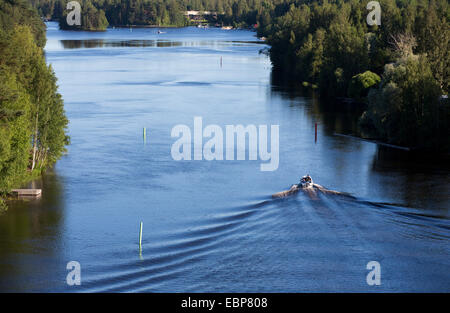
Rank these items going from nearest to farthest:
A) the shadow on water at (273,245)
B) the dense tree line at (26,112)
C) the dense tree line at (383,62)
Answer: the shadow on water at (273,245) → the dense tree line at (26,112) → the dense tree line at (383,62)

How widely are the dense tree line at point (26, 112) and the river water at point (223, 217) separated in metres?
1.51

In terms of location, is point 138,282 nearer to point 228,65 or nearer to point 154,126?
point 154,126

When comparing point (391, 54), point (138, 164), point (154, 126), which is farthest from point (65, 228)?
point (391, 54)

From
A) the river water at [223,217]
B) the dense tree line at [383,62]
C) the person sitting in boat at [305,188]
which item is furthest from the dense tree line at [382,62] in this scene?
the person sitting in boat at [305,188]

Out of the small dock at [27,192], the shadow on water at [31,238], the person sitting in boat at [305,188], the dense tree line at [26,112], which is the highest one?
the dense tree line at [26,112]

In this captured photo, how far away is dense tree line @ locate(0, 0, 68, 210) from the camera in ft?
111

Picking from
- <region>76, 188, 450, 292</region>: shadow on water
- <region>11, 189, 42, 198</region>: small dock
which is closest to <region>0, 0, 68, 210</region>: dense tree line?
<region>11, 189, 42, 198</region>: small dock

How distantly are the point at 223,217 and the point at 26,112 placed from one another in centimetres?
1349

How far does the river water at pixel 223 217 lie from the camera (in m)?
25.6

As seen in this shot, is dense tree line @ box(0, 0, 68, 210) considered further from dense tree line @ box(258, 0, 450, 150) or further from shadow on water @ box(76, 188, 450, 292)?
dense tree line @ box(258, 0, 450, 150)

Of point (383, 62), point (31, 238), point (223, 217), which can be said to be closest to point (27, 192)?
point (31, 238)

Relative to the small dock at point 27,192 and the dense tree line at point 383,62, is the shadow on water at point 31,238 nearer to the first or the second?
the small dock at point 27,192

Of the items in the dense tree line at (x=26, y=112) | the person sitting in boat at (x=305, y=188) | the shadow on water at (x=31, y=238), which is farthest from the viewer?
the person sitting in boat at (x=305, y=188)

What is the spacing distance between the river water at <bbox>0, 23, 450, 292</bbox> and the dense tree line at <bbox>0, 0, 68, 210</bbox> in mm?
1509
